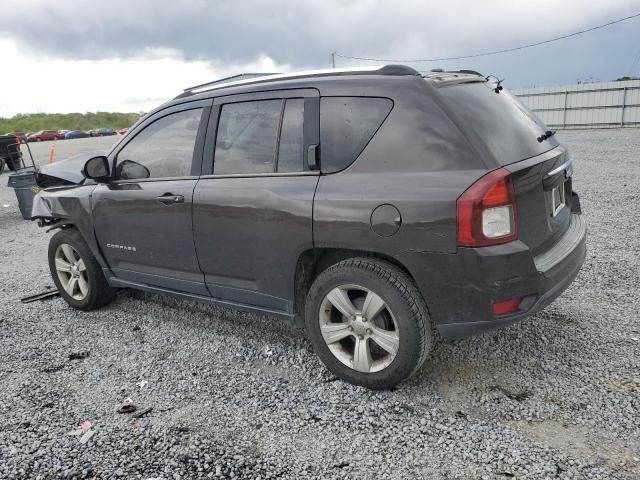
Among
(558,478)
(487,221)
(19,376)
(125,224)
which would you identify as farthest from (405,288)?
(19,376)

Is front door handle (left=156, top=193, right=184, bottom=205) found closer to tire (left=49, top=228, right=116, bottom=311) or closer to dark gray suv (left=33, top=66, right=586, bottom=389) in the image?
dark gray suv (left=33, top=66, right=586, bottom=389)

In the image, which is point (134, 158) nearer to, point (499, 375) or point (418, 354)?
point (418, 354)

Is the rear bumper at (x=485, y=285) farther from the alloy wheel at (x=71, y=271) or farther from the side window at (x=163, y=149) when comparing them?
the alloy wheel at (x=71, y=271)

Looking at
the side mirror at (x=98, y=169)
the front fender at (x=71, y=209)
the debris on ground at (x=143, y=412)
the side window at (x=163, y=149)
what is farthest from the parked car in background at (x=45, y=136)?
the debris on ground at (x=143, y=412)

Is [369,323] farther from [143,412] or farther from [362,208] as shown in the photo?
[143,412]

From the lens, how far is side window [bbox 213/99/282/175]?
3510mm

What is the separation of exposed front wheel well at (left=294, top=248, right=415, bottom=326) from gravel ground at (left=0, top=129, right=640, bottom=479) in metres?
0.47

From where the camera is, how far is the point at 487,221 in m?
2.73

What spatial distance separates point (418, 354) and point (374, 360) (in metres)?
0.35

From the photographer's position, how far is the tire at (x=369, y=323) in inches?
117

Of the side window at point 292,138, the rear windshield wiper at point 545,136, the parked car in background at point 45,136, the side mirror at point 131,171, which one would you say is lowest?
the parked car in background at point 45,136

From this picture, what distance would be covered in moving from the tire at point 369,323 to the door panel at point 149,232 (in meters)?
1.11

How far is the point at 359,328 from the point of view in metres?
3.17

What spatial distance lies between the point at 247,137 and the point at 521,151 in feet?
5.85
